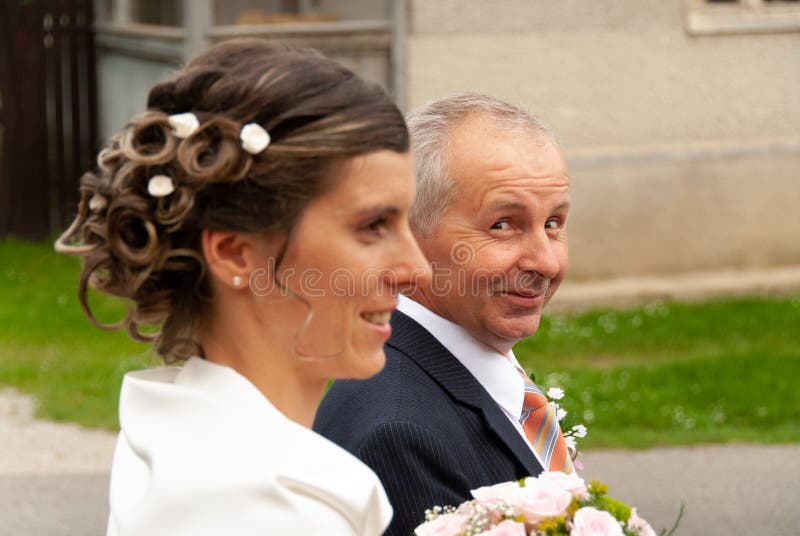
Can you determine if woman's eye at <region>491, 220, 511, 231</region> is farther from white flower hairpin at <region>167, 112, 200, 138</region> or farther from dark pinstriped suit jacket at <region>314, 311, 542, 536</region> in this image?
white flower hairpin at <region>167, 112, 200, 138</region>

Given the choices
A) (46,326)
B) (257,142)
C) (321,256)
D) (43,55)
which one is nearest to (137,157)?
(257,142)

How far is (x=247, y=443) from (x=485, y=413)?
35.7 inches

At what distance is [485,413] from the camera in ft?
8.21

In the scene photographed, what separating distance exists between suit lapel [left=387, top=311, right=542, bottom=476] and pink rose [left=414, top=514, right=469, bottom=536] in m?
0.50

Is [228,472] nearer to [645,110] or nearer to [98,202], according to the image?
[98,202]

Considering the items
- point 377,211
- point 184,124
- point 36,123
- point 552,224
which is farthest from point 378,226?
point 36,123

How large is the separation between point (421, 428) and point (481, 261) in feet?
1.60

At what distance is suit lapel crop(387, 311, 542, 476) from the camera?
2.49 meters

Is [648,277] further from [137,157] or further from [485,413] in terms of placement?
[137,157]

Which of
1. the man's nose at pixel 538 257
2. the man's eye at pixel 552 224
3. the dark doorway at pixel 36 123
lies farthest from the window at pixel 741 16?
the man's nose at pixel 538 257

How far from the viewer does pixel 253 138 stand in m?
1.71

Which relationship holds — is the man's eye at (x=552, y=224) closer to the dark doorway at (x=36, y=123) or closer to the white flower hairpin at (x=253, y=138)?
the white flower hairpin at (x=253, y=138)

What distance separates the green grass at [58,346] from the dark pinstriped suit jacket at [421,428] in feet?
15.0

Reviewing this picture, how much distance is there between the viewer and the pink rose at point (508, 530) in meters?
1.88
